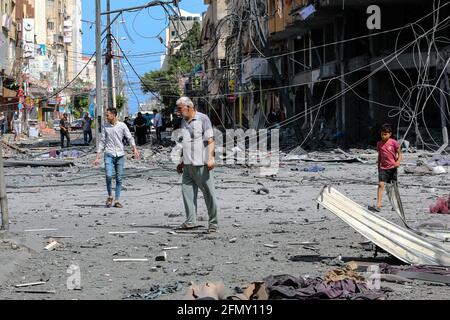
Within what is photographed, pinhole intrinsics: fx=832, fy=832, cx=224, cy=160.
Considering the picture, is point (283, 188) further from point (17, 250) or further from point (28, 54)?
point (28, 54)

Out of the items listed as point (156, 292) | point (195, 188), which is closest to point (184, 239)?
point (195, 188)

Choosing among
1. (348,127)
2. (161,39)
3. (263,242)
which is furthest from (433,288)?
(161,39)

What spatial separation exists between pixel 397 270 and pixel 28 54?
74084mm

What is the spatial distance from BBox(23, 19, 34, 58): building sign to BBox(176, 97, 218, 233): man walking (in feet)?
224

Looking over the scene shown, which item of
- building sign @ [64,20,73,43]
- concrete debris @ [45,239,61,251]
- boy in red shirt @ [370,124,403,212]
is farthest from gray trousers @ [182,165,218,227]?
building sign @ [64,20,73,43]

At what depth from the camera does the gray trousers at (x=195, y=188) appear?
11.2 meters

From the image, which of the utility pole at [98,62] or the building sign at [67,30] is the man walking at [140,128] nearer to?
the utility pole at [98,62]

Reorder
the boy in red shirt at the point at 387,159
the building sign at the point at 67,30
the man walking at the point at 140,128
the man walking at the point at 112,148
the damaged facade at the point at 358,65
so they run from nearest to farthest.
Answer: the boy in red shirt at the point at 387,159 → the man walking at the point at 112,148 → the damaged facade at the point at 358,65 → the man walking at the point at 140,128 → the building sign at the point at 67,30

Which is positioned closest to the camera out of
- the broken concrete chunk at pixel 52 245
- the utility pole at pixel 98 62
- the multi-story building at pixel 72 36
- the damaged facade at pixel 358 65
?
the broken concrete chunk at pixel 52 245

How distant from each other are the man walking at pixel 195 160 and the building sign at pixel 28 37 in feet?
224

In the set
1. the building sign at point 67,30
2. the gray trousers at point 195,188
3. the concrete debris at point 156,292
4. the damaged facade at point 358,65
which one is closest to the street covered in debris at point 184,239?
the concrete debris at point 156,292

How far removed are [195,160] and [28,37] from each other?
234ft

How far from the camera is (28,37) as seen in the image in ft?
260
